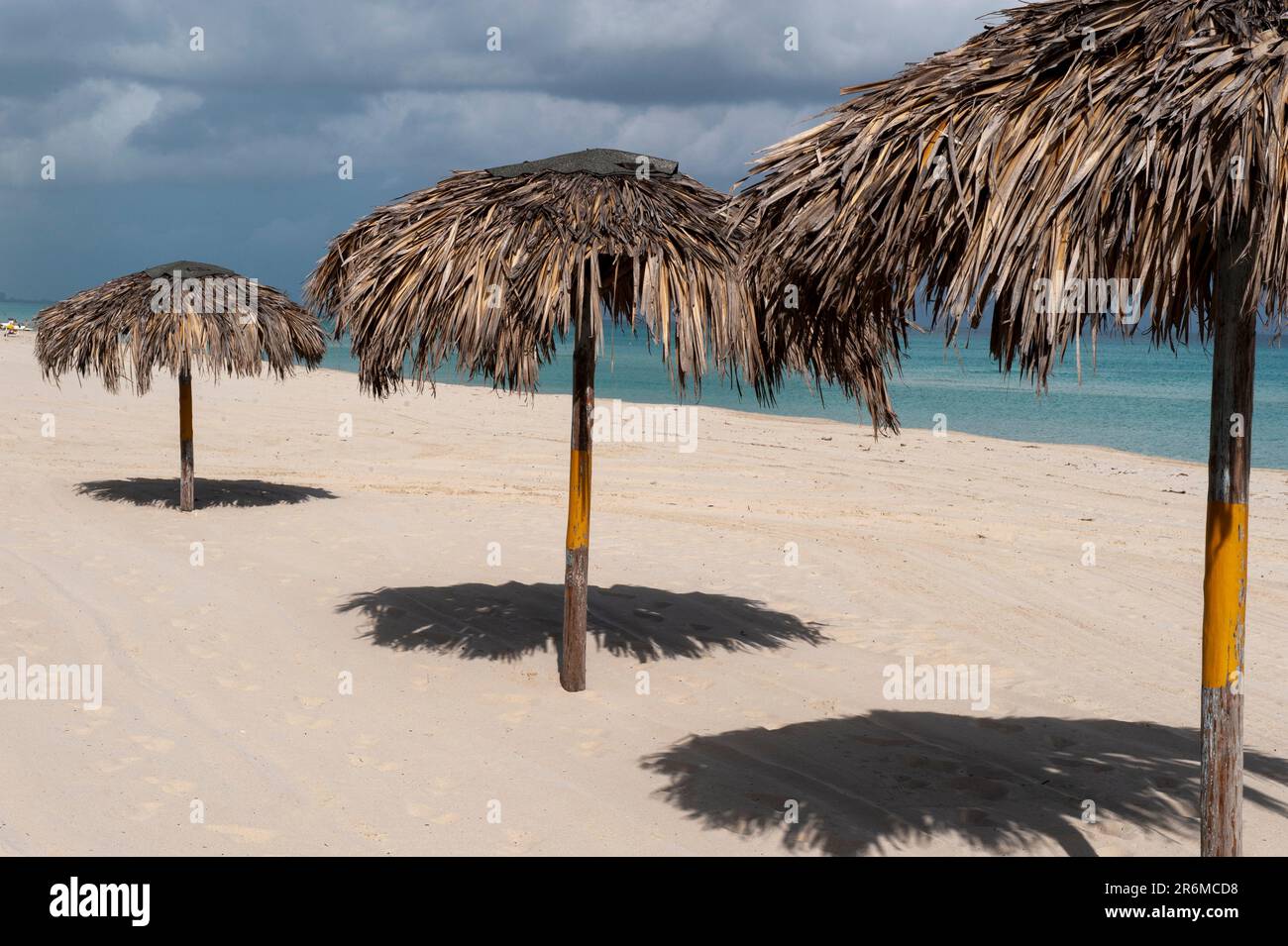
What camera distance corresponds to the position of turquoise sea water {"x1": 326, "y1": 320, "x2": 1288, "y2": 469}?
30.2 m

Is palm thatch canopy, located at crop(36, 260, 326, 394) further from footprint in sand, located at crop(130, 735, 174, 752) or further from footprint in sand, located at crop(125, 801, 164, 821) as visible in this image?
footprint in sand, located at crop(125, 801, 164, 821)

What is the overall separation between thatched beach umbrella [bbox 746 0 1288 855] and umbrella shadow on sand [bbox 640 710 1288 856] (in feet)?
3.62

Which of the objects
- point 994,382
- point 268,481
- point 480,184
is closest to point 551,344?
point 480,184

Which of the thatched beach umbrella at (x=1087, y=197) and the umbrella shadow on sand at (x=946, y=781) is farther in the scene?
the umbrella shadow on sand at (x=946, y=781)

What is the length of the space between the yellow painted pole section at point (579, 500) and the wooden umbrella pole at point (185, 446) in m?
6.40

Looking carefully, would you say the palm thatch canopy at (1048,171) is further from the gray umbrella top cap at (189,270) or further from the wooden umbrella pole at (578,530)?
the gray umbrella top cap at (189,270)

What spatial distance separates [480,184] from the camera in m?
6.12

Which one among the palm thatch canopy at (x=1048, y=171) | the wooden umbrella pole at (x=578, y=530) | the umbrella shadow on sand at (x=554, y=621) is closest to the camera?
the palm thatch canopy at (x=1048, y=171)

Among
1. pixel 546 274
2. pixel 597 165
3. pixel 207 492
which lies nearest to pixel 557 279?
pixel 546 274

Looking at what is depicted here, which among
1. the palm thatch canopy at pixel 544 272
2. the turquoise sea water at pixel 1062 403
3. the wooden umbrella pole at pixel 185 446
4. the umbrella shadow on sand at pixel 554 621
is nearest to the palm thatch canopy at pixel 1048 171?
the palm thatch canopy at pixel 544 272

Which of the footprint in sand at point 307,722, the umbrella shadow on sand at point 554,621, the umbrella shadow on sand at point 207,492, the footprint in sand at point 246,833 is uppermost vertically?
the umbrella shadow on sand at point 207,492

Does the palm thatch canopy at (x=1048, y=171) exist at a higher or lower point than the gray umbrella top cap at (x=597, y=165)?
lower

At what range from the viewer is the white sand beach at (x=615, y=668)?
464cm

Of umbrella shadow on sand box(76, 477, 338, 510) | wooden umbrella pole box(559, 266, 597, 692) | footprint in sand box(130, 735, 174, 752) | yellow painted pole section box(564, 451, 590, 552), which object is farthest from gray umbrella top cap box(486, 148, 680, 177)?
umbrella shadow on sand box(76, 477, 338, 510)
